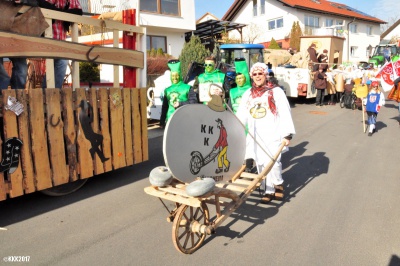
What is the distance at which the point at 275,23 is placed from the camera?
3816cm

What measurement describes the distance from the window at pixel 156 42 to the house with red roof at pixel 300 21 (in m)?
12.7

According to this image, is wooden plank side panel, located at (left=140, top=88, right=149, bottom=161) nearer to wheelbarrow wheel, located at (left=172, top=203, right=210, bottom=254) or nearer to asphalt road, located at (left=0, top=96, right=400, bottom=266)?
asphalt road, located at (left=0, top=96, right=400, bottom=266)

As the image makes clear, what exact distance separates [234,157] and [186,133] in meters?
0.94

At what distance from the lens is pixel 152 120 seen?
10.9m

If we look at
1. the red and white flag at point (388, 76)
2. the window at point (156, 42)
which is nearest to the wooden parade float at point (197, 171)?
the red and white flag at point (388, 76)

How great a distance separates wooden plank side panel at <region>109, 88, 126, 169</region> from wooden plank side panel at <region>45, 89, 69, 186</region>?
0.76 metres

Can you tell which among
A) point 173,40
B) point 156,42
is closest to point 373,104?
point 156,42

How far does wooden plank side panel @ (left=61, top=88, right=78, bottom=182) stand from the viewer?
14.0 feet

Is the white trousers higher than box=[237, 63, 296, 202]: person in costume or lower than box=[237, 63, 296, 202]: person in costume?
lower

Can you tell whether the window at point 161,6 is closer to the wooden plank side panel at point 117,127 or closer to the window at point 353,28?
the wooden plank side panel at point 117,127

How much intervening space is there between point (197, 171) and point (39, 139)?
6.32 feet

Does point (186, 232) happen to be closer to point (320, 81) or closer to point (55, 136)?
point (55, 136)

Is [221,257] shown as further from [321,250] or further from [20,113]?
[20,113]

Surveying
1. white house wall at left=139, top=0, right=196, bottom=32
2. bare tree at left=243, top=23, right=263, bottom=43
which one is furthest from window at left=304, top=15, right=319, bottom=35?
white house wall at left=139, top=0, right=196, bottom=32
